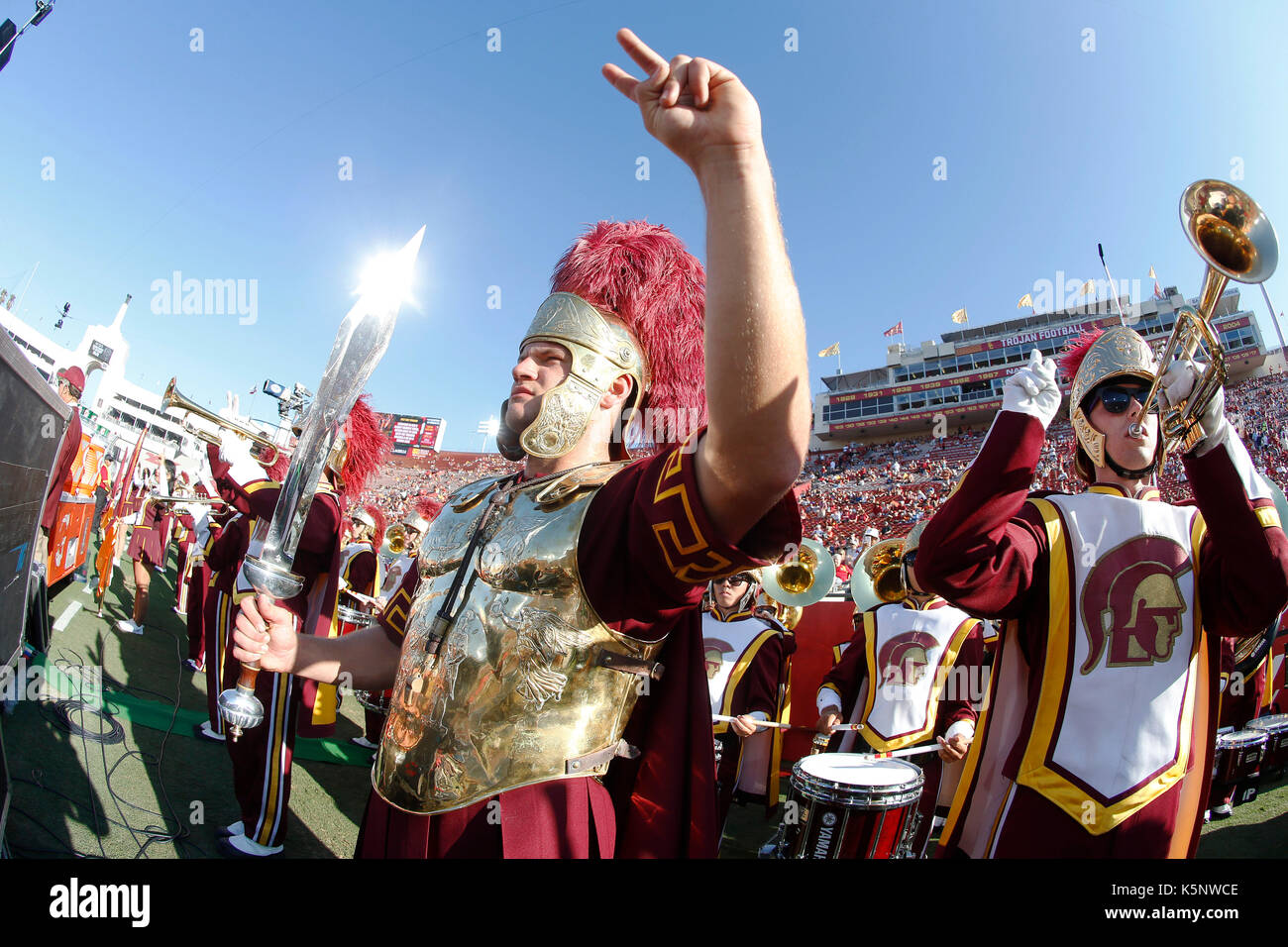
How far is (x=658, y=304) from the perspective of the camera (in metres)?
1.83

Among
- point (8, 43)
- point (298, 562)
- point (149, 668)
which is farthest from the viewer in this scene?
point (8, 43)

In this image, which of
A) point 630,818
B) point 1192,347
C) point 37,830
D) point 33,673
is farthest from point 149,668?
point 1192,347

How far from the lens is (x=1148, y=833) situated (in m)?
1.80

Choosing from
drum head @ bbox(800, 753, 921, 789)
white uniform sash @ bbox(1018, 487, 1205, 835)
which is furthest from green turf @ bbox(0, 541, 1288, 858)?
white uniform sash @ bbox(1018, 487, 1205, 835)

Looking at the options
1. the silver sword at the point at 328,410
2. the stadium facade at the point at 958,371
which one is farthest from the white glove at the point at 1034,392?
the stadium facade at the point at 958,371

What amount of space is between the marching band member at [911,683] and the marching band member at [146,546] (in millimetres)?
8797

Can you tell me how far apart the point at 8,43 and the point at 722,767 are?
1383cm

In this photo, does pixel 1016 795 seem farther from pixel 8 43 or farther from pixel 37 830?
pixel 8 43

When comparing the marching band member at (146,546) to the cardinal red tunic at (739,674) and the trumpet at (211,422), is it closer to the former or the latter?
the trumpet at (211,422)

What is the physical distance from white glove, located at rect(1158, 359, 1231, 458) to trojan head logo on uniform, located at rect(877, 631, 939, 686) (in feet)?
9.22

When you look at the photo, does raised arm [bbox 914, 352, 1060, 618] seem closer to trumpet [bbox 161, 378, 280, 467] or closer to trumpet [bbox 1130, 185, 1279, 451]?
trumpet [bbox 1130, 185, 1279, 451]

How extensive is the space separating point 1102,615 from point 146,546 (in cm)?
1252

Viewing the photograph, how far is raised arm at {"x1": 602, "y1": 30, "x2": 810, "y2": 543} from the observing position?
0.93 metres

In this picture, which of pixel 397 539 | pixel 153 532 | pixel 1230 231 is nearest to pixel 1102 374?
pixel 1230 231
